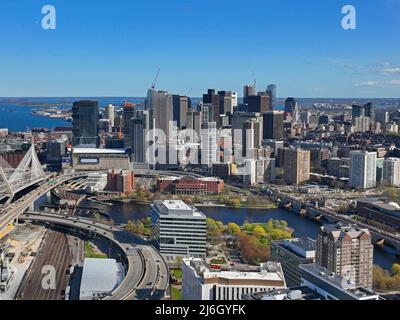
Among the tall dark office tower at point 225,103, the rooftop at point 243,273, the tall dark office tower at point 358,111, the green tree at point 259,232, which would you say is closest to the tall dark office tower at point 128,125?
the tall dark office tower at point 225,103

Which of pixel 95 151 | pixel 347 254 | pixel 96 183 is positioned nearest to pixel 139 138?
pixel 95 151

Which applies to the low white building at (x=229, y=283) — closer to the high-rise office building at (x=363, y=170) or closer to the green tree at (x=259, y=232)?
the green tree at (x=259, y=232)

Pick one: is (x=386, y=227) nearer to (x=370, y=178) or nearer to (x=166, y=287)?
(x=370, y=178)

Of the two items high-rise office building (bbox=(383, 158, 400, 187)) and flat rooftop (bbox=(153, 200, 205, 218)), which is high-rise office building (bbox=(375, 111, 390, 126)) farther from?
flat rooftop (bbox=(153, 200, 205, 218))

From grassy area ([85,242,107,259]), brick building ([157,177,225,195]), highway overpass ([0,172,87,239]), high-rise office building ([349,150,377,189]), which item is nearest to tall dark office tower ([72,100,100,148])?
highway overpass ([0,172,87,239])

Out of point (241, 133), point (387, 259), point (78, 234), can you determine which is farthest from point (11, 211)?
point (241, 133)

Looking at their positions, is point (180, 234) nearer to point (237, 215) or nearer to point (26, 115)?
point (237, 215)

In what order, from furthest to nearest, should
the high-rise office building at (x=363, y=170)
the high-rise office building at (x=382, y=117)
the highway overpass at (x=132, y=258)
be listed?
the high-rise office building at (x=382, y=117)
the high-rise office building at (x=363, y=170)
the highway overpass at (x=132, y=258)
